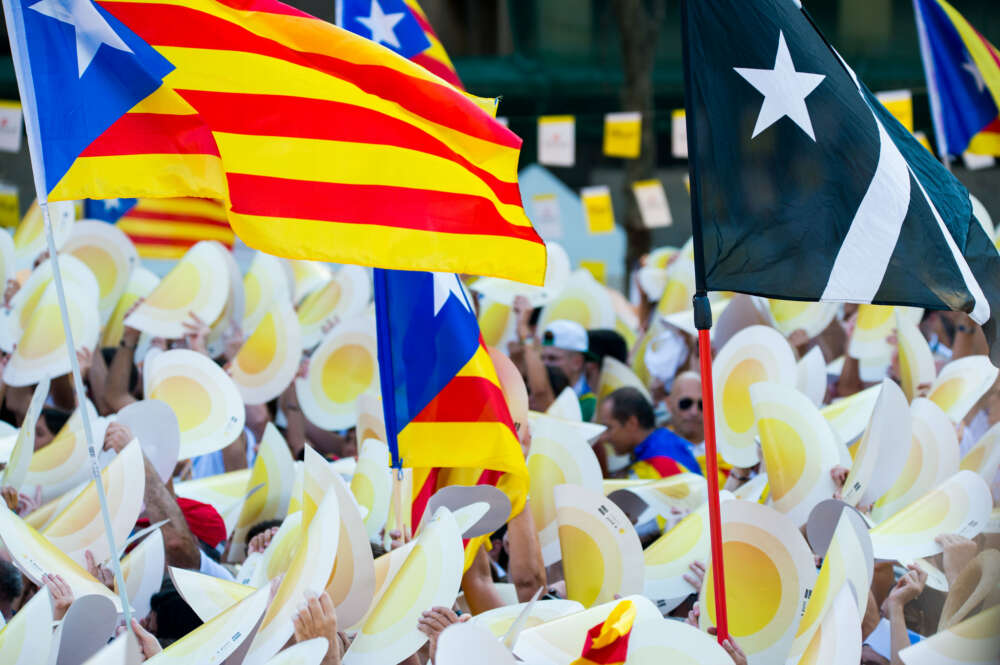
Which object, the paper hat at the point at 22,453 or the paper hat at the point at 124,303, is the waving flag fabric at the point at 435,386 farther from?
the paper hat at the point at 124,303

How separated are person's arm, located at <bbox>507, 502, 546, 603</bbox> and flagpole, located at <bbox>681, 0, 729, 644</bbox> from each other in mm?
941

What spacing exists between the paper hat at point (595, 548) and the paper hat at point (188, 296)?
285cm

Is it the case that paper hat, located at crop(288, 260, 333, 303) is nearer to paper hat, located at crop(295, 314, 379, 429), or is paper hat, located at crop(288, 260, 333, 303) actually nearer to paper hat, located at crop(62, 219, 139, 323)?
paper hat, located at crop(62, 219, 139, 323)

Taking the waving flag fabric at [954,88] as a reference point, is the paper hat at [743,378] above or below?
below

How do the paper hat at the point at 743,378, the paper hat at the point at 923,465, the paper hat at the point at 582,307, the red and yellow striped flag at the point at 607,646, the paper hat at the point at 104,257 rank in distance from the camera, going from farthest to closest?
1. the paper hat at the point at 582,307
2. the paper hat at the point at 104,257
3. the paper hat at the point at 743,378
4. the paper hat at the point at 923,465
5. the red and yellow striped flag at the point at 607,646

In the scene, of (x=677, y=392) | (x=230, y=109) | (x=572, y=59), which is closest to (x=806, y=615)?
(x=230, y=109)

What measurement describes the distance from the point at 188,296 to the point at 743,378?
270cm

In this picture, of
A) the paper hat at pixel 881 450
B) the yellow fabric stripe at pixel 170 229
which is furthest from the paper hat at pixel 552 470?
the yellow fabric stripe at pixel 170 229

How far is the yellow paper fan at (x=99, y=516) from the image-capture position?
3.71 m

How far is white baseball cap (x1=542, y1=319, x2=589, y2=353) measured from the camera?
665 cm

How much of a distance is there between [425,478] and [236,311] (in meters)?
2.72

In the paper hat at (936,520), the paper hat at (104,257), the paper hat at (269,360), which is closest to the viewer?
the paper hat at (936,520)

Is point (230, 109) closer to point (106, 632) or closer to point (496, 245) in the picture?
point (496, 245)

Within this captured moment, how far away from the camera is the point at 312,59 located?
3.29 meters
